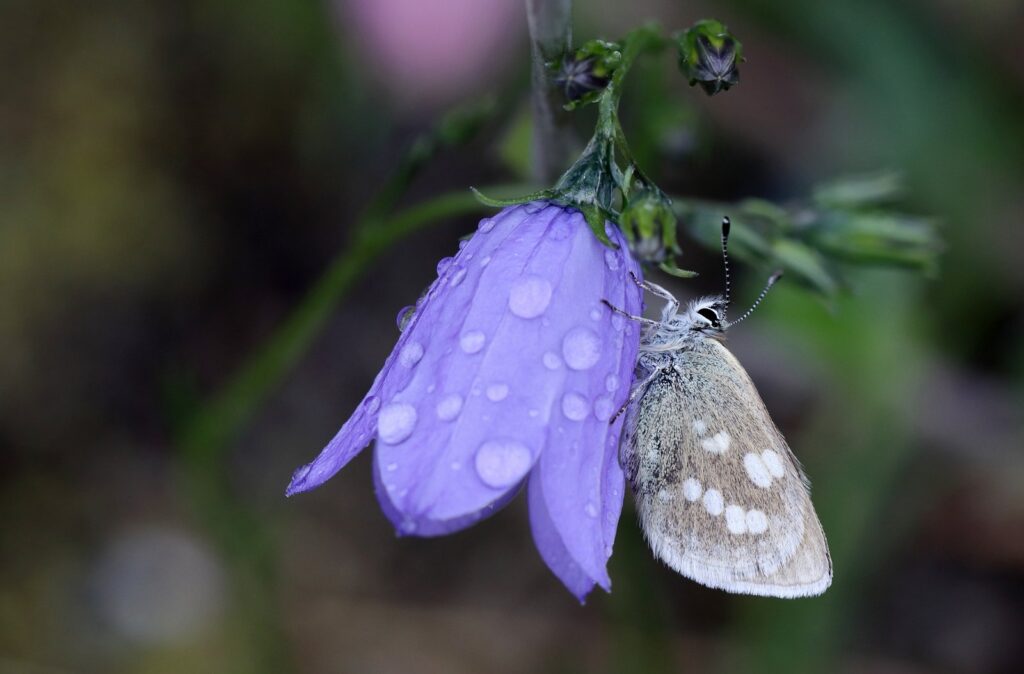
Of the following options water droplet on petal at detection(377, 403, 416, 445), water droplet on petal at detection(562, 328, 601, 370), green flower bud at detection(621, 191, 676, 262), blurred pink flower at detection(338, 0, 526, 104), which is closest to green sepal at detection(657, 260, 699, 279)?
green flower bud at detection(621, 191, 676, 262)

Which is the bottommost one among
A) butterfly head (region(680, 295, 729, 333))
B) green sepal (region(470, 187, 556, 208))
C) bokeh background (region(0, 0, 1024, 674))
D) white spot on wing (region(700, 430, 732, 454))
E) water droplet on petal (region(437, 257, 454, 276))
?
bokeh background (region(0, 0, 1024, 674))

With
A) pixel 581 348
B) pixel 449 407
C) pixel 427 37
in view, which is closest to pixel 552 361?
pixel 581 348

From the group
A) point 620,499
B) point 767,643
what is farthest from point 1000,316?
point 620,499

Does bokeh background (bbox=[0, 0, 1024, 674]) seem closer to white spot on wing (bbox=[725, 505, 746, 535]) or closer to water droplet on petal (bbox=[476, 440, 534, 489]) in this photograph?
white spot on wing (bbox=[725, 505, 746, 535])

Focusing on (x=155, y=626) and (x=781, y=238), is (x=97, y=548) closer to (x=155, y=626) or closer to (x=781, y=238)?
(x=155, y=626)

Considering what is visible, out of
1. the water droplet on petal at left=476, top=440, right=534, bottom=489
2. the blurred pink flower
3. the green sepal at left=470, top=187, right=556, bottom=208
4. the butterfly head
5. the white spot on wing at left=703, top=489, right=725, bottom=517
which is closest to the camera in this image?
the water droplet on petal at left=476, top=440, right=534, bottom=489

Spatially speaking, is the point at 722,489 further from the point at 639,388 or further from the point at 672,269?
the point at 672,269

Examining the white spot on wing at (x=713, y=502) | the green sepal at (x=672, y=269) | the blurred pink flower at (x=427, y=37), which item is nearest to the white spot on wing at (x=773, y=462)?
the white spot on wing at (x=713, y=502)
